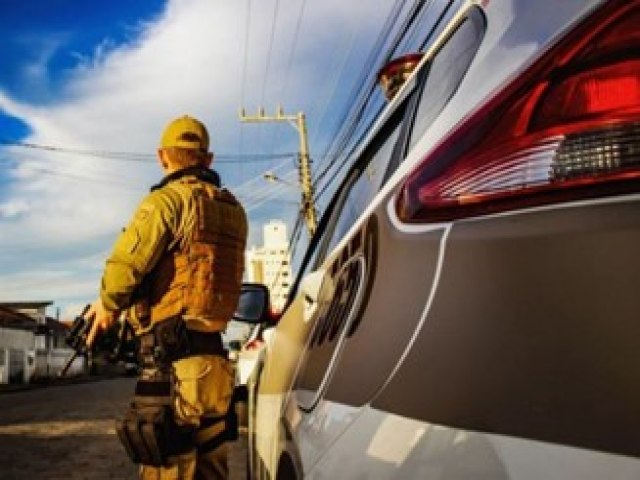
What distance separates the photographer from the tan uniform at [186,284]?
3170 mm

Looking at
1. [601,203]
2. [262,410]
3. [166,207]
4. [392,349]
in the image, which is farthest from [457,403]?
[166,207]

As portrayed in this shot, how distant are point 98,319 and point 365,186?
1.74m

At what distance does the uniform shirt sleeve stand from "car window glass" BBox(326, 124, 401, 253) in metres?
1.00

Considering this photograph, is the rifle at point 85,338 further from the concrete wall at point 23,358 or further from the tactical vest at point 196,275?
the concrete wall at point 23,358

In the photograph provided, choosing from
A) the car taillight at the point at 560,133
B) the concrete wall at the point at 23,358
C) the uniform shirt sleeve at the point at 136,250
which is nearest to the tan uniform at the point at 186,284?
the uniform shirt sleeve at the point at 136,250

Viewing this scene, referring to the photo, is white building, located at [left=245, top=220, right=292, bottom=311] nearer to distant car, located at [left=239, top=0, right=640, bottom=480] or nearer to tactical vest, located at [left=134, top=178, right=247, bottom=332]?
tactical vest, located at [left=134, top=178, right=247, bottom=332]

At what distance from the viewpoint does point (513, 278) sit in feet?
3.25

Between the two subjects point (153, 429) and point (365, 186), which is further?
point (153, 429)

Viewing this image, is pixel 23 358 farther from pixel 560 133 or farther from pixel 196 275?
pixel 560 133

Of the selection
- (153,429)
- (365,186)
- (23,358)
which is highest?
(365,186)

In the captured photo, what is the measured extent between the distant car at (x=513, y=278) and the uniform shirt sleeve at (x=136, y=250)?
6.53 feet

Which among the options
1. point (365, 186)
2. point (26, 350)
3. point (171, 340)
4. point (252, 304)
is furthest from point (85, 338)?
point (26, 350)

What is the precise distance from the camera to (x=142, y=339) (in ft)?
11.1

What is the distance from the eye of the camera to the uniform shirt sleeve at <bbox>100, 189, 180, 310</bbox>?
3133mm
